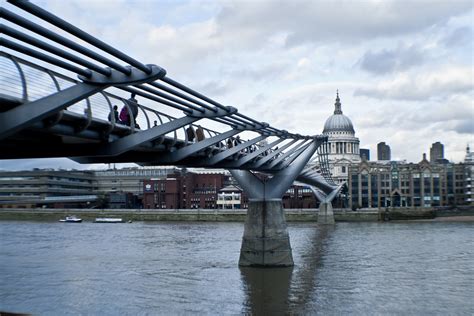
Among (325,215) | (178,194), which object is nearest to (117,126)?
(325,215)

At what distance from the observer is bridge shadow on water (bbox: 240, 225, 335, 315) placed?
60.8ft

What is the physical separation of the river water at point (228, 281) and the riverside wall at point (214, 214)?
1744 inches

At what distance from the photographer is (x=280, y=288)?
21.9 m

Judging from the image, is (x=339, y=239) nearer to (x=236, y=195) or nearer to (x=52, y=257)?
(x=52, y=257)

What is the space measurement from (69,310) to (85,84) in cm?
911

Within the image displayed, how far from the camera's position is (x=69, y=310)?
1772cm

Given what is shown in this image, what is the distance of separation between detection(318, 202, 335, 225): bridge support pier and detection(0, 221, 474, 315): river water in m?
35.7

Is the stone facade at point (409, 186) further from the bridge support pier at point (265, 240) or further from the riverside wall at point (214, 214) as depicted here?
the bridge support pier at point (265, 240)

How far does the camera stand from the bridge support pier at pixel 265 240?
26891 millimetres

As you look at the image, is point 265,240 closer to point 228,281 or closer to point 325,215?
point 228,281

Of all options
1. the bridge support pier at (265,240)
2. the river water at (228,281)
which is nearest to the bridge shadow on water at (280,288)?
the river water at (228,281)

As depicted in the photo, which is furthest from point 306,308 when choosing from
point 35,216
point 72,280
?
point 35,216

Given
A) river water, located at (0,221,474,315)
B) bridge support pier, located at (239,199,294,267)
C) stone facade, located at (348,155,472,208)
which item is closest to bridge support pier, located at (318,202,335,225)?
stone facade, located at (348,155,472,208)

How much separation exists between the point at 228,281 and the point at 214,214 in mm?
60824
